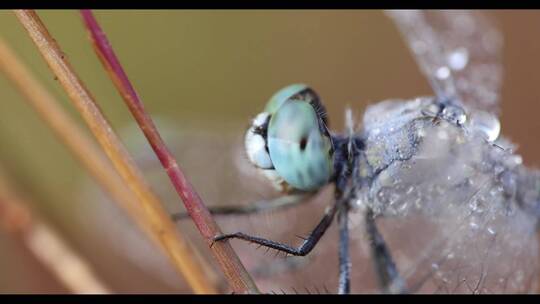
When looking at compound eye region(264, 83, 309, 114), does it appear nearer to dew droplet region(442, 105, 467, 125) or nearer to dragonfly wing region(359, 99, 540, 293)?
dragonfly wing region(359, 99, 540, 293)

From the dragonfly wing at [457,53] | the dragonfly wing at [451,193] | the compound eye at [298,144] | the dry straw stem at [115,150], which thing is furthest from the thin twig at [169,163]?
the dragonfly wing at [457,53]

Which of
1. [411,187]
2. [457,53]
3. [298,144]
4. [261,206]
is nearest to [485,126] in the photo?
[411,187]

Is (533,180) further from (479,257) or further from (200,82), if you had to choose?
(200,82)

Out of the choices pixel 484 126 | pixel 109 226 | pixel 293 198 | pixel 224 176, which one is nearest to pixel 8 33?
pixel 109 226

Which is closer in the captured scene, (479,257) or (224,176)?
(479,257)

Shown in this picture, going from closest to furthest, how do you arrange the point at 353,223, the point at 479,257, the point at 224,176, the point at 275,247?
the point at 275,247, the point at 479,257, the point at 353,223, the point at 224,176

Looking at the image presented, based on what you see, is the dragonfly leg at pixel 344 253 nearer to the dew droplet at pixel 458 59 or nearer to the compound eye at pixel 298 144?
the compound eye at pixel 298 144

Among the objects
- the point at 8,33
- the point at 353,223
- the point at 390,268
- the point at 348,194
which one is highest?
the point at 8,33

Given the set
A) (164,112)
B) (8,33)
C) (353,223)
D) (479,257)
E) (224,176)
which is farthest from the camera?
(164,112)
